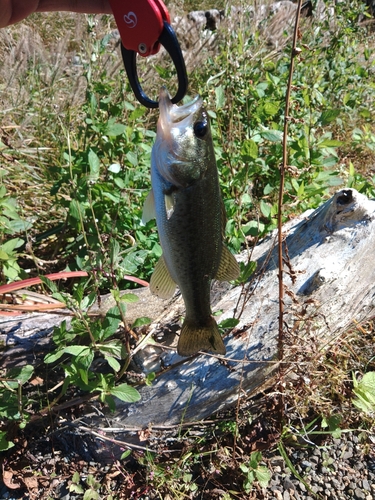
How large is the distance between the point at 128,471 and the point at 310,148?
7.69ft

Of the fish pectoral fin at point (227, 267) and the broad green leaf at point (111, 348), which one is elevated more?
the fish pectoral fin at point (227, 267)

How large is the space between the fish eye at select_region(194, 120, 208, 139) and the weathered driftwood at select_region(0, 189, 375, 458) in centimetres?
98

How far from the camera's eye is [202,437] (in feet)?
8.29

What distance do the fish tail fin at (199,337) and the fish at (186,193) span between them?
0.84 feet

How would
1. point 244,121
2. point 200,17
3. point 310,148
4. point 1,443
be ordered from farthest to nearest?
point 200,17 < point 244,121 < point 310,148 < point 1,443

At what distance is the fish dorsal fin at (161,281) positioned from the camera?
185 centimetres

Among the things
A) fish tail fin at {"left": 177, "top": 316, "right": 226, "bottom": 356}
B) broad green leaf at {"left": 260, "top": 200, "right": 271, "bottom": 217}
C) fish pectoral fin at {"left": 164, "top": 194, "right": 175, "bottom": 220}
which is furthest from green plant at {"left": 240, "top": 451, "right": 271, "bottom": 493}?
fish pectoral fin at {"left": 164, "top": 194, "right": 175, "bottom": 220}

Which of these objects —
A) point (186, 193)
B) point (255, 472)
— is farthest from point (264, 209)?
point (255, 472)

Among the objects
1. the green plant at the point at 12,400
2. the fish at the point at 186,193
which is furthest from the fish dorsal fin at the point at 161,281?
the green plant at the point at 12,400

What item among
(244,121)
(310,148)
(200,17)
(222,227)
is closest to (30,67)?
(244,121)

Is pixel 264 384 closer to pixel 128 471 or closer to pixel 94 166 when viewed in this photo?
pixel 128 471

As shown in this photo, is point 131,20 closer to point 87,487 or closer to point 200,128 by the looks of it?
point 200,128

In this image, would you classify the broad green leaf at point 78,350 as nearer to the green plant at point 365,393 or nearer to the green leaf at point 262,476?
the green leaf at point 262,476

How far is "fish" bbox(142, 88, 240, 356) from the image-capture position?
1616 millimetres
